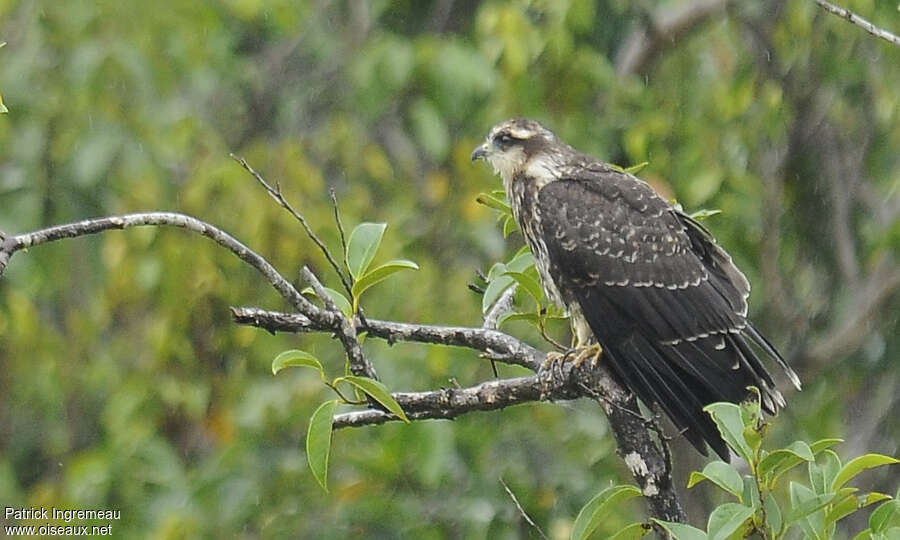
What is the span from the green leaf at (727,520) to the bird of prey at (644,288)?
3.55 ft

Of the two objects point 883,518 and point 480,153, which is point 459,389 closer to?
point 883,518

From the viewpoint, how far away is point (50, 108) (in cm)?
667

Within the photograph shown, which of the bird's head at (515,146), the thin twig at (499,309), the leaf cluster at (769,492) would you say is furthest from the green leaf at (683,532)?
the bird's head at (515,146)

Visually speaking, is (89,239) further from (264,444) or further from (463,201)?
(463,201)

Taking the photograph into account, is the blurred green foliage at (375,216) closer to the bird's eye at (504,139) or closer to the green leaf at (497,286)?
the bird's eye at (504,139)

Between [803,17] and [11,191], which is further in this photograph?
[803,17]

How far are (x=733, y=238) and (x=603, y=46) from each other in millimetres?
1289

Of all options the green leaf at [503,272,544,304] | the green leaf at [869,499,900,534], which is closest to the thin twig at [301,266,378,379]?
the green leaf at [503,272,544,304]

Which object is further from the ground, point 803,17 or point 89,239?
point 803,17

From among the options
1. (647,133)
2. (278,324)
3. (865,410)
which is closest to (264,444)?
(647,133)

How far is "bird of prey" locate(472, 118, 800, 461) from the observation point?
170 inches

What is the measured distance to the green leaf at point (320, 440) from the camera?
317 centimetres

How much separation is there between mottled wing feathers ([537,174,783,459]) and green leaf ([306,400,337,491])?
1323 millimetres

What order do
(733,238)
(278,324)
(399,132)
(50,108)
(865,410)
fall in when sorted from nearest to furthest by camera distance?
(278,324) < (50,108) < (733,238) < (865,410) < (399,132)
